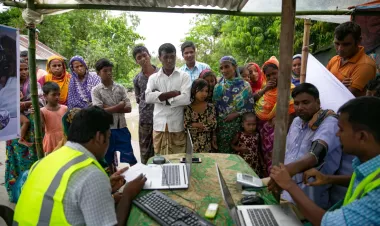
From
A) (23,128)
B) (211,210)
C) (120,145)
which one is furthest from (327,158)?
(23,128)

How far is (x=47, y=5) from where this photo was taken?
258 cm

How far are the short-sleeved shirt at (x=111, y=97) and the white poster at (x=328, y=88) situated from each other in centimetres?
231

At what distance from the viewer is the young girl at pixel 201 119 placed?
11.2 ft

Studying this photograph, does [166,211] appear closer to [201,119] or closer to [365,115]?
[365,115]

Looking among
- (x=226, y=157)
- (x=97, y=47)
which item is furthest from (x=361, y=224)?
(x=97, y=47)

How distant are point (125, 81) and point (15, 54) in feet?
52.0

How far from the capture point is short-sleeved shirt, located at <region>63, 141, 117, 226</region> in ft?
4.39

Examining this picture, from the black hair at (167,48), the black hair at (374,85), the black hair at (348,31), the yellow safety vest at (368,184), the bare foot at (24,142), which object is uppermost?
the black hair at (348,31)

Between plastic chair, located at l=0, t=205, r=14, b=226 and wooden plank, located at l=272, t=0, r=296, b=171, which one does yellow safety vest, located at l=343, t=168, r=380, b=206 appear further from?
plastic chair, located at l=0, t=205, r=14, b=226

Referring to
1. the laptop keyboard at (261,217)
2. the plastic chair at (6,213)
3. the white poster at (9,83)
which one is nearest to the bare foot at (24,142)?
the white poster at (9,83)

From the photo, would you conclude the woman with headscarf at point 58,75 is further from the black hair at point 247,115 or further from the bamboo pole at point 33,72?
the black hair at point 247,115

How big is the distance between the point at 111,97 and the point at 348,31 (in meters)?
2.84

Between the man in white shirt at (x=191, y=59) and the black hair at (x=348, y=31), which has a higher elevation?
the black hair at (x=348, y=31)

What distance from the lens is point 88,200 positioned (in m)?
1.34
